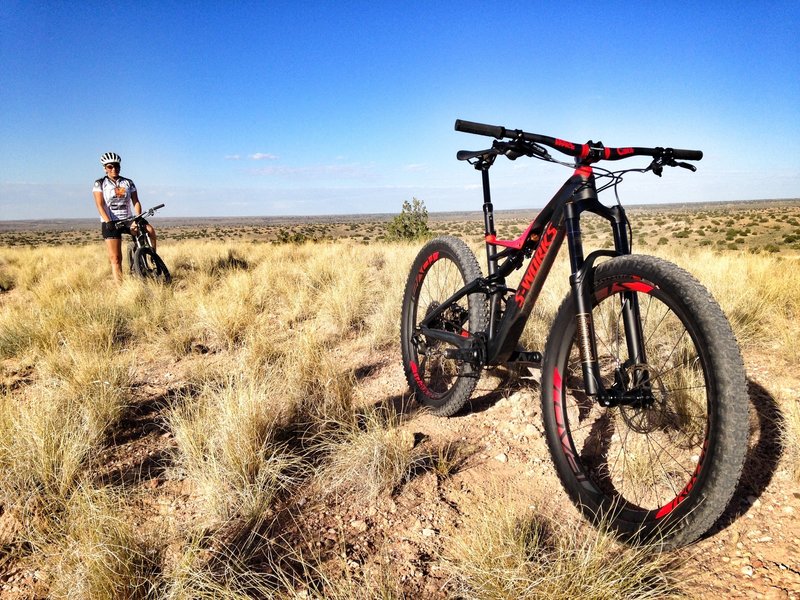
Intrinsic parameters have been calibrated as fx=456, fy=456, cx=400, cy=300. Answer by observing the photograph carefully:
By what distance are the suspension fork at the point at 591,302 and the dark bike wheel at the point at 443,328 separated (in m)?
1.03

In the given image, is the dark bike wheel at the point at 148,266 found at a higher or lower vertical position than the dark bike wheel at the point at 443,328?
higher

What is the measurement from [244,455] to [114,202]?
721 cm

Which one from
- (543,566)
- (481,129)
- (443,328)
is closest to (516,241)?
(481,129)

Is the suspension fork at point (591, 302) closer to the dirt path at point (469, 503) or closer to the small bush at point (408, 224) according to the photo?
the dirt path at point (469, 503)

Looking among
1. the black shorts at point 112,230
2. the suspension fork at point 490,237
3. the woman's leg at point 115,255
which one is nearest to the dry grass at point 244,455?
the suspension fork at point 490,237

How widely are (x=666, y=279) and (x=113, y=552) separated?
2307 mm

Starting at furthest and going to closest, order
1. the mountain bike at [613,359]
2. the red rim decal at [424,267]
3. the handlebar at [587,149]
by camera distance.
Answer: the red rim decal at [424,267] → the handlebar at [587,149] → the mountain bike at [613,359]

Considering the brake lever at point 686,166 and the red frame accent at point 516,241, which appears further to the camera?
the red frame accent at point 516,241

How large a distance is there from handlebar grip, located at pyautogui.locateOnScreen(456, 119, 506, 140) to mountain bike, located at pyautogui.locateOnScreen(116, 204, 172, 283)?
21.9 feet

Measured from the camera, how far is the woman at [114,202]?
7705 millimetres

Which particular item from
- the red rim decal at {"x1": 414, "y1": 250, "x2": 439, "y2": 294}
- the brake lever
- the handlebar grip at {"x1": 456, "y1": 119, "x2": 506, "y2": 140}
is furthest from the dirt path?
the handlebar grip at {"x1": 456, "y1": 119, "x2": 506, "y2": 140}

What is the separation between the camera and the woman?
303 inches

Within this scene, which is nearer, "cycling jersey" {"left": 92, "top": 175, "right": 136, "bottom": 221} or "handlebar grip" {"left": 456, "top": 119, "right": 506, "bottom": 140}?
"handlebar grip" {"left": 456, "top": 119, "right": 506, "bottom": 140}

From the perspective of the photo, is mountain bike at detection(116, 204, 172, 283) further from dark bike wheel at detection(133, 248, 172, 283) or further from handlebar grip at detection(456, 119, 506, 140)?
handlebar grip at detection(456, 119, 506, 140)
